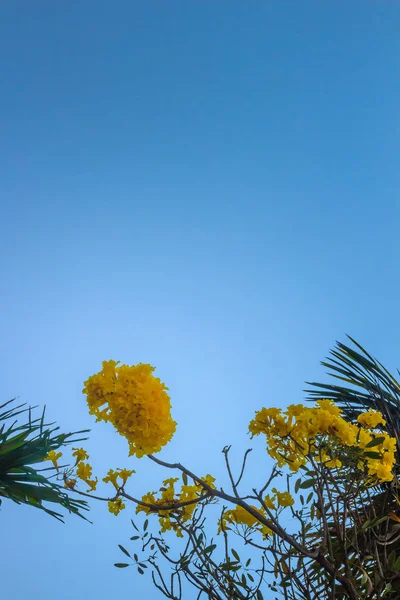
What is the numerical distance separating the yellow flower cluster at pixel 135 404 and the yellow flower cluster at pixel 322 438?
0.98ft

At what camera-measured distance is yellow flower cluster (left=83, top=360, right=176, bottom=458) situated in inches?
44.1

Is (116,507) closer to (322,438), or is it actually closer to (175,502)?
(175,502)

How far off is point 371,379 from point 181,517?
2.23 meters

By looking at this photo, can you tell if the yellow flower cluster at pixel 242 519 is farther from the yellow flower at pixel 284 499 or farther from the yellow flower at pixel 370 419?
the yellow flower at pixel 370 419

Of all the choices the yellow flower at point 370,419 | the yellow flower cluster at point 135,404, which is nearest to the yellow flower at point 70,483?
the yellow flower cluster at point 135,404

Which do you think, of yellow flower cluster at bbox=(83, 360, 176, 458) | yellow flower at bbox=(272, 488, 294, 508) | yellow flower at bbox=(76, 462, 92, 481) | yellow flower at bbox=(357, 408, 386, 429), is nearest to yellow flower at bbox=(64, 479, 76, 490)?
yellow flower at bbox=(76, 462, 92, 481)

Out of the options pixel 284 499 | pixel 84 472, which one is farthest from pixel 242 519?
pixel 84 472

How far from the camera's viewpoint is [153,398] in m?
1.13

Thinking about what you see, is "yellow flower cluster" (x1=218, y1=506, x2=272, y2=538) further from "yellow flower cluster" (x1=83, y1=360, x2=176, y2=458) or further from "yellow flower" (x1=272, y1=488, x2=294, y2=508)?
"yellow flower cluster" (x1=83, y1=360, x2=176, y2=458)

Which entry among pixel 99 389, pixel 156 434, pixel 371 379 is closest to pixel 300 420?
pixel 156 434

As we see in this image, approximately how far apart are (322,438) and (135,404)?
472mm

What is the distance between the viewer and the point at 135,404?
1127mm

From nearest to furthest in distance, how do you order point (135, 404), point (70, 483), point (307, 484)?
point (135, 404)
point (307, 484)
point (70, 483)

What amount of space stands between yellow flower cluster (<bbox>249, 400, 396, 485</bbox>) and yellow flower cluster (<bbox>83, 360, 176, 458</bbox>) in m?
0.30
